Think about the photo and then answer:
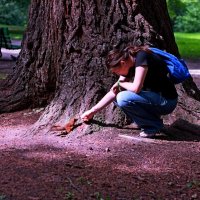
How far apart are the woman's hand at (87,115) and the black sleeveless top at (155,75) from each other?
0.54 metres

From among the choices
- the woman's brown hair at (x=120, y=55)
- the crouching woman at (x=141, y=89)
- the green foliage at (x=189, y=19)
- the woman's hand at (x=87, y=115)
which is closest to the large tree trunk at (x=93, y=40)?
the woman's hand at (x=87, y=115)

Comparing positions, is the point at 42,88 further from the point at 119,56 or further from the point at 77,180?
the point at 77,180

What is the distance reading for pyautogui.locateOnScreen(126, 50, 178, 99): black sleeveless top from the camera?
570cm

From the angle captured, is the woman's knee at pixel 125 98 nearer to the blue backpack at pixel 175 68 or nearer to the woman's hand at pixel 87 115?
the woman's hand at pixel 87 115

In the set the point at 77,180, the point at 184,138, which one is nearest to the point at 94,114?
the point at 184,138

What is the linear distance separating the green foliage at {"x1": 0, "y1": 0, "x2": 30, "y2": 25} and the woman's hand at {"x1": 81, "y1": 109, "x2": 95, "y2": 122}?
3602cm

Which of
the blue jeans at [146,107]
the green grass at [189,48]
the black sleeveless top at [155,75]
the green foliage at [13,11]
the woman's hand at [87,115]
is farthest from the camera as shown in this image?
the green foliage at [13,11]

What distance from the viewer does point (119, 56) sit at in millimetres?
5738

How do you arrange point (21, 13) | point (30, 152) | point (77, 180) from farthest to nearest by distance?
point (21, 13) < point (30, 152) < point (77, 180)

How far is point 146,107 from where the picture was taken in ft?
19.4

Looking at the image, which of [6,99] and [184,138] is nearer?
[184,138]

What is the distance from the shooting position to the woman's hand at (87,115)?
5988 mm

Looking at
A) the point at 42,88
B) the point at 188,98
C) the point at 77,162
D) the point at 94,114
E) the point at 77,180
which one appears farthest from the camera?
the point at 42,88

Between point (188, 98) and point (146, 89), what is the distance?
98 cm
